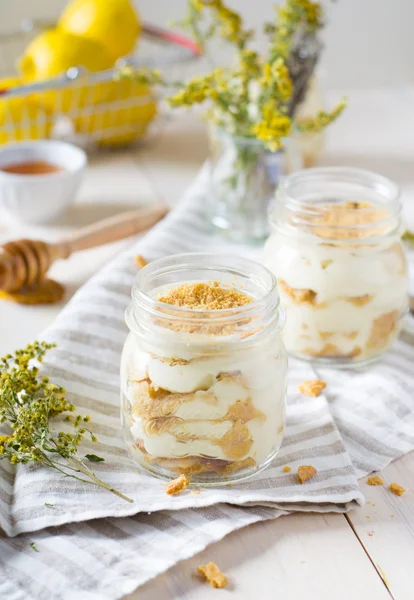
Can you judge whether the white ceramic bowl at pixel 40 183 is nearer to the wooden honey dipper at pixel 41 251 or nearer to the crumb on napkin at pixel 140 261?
the wooden honey dipper at pixel 41 251

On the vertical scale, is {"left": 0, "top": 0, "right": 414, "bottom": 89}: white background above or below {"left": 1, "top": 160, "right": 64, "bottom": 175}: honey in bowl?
below

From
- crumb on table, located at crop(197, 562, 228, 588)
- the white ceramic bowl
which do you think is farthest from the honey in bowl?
crumb on table, located at crop(197, 562, 228, 588)

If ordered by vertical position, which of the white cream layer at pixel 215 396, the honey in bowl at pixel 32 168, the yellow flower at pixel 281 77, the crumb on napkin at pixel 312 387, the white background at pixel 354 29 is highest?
the yellow flower at pixel 281 77

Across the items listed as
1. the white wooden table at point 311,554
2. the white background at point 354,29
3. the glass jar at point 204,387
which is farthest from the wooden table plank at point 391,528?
the white background at point 354,29

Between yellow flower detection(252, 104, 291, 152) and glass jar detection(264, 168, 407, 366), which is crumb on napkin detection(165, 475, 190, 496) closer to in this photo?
glass jar detection(264, 168, 407, 366)

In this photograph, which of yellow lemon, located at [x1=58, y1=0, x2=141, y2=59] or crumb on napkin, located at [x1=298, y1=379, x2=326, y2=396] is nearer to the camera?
crumb on napkin, located at [x1=298, y1=379, x2=326, y2=396]

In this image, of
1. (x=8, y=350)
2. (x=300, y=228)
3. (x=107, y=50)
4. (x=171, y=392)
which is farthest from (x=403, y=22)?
(x=171, y=392)
